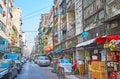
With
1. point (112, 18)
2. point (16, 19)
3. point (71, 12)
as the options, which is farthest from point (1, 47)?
point (16, 19)

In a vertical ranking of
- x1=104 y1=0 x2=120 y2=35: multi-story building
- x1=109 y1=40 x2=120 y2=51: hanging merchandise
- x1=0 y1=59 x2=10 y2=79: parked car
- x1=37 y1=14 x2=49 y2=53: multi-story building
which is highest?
x1=37 y1=14 x2=49 y2=53: multi-story building

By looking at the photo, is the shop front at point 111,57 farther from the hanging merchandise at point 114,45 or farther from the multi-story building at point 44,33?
the multi-story building at point 44,33

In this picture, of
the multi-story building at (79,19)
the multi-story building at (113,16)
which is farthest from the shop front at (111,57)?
the multi-story building at (79,19)

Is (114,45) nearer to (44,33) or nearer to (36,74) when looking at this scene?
(36,74)

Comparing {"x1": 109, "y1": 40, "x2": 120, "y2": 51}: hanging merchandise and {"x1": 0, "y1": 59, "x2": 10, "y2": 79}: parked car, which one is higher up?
{"x1": 109, "y1": 40, "x2": 120, "y2": 51}: hanging merchandise

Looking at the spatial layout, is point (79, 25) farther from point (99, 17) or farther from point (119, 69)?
point (119, 69)

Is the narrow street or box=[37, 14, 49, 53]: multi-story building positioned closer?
the narrow street

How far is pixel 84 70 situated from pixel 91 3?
645 centimetres

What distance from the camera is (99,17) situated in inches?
879

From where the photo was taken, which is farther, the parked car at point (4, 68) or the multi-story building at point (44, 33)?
the multi-story building at point (44, 33)

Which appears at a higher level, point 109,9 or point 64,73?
point 109,9

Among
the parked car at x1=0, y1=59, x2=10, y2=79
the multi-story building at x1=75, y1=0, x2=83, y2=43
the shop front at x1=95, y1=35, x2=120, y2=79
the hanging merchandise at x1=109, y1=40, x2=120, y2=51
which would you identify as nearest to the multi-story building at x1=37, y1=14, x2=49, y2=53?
the multi-story building at x1=75, y1=0, x2=83, y2=43

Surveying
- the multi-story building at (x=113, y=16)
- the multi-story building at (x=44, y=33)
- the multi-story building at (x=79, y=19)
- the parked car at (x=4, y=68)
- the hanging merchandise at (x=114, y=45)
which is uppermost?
the multi-story building at (x=44, y=33)

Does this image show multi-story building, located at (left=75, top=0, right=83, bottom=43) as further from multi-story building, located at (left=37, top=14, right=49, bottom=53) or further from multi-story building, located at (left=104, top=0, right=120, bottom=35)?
multi-story building, located at (left=37, top=14, right=49, bottom=53)
